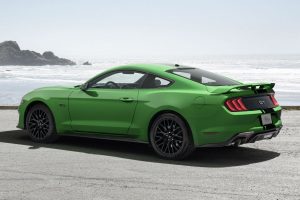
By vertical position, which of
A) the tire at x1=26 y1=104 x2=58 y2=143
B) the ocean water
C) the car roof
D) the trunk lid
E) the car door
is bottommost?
the ocean water

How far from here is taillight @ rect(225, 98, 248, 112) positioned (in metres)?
7.54

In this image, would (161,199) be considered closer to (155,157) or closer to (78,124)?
(155,157)

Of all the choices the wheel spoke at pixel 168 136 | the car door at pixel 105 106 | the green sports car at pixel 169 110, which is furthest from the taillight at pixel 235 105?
the car door at pixel 105 106

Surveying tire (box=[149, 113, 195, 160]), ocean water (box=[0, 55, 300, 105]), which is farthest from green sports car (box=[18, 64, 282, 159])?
ocean water (box=[0, 55, 300, 105])

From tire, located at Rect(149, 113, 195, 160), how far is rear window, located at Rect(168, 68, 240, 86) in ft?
2.33

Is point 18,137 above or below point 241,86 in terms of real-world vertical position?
below

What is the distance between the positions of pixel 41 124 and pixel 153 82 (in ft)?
7.57

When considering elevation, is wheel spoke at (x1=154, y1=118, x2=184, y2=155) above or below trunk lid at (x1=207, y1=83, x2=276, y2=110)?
below

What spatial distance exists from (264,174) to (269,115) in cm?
129

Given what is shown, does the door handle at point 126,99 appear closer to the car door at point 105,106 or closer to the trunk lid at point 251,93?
the car door at point 105,106

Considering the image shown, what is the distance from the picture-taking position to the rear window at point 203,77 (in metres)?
8.19

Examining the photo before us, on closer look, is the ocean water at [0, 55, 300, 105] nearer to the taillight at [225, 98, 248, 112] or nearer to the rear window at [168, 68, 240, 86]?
the rear window at [168, 68, 240, 86]

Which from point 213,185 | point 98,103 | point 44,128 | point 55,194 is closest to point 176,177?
point 213,185

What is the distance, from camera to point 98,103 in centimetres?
866
